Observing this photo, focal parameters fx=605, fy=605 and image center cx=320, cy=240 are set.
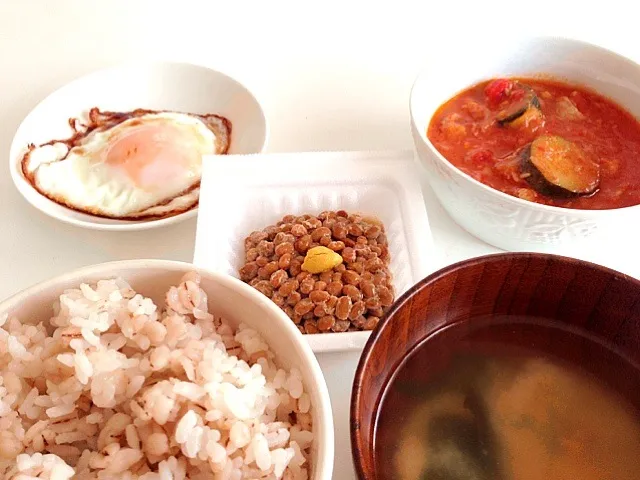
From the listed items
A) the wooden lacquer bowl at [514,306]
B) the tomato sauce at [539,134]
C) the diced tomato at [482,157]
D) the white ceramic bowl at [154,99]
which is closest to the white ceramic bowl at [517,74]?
the tomato sauce at [539,134]

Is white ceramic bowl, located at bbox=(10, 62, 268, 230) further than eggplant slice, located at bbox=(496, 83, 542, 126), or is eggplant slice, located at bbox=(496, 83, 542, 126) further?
white ceramic bowl, located at bbox=(10, 62, 268, 230)

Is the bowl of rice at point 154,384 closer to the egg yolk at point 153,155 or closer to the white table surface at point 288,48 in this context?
→ the white table surface at point 288,48

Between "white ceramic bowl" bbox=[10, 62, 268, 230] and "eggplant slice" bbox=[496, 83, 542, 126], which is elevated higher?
"eggplant slice" bbox=[496, 83, 542, 126]

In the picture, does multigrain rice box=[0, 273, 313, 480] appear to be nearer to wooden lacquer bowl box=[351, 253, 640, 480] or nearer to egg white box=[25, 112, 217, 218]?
wooden lacquer bowl box=[351, 253, 640, 480]

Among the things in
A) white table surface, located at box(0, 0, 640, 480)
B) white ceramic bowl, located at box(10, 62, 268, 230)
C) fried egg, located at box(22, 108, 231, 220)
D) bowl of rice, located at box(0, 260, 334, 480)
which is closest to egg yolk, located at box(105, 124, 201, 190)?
fried egg, located at box(22, 108, 231, 220)

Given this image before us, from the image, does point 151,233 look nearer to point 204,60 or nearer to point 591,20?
point 204,60

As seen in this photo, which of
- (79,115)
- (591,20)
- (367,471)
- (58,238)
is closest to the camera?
(367,471)

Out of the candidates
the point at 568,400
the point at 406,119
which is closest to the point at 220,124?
the point at 406,119
